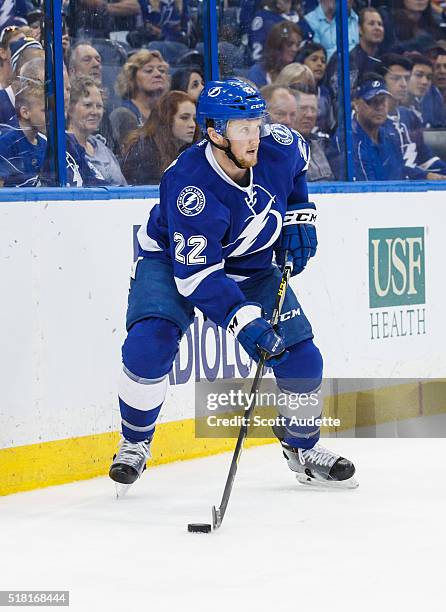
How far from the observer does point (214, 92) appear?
12.9 feet

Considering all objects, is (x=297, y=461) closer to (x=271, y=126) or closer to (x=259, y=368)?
(x=259, y=368)

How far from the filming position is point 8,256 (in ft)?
13.8

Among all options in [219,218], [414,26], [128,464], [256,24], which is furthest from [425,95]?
[128,464]

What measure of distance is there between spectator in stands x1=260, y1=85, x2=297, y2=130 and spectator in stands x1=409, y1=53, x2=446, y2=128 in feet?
2.26

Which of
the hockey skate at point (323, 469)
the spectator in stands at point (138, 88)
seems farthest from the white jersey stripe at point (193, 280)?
the spectator in stands at point (138, 88)

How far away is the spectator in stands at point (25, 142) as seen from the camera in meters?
4.46

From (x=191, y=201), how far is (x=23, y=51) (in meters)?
1.01

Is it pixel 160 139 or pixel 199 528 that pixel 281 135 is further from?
pixel 199 528

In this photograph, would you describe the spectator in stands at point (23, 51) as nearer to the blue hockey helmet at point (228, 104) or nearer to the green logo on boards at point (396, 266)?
the blue hockey helmet at point (228, 104)

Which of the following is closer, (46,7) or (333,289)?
(46,7)

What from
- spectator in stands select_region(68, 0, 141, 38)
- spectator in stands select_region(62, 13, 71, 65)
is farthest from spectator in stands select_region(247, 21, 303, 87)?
spectator in stands select_region(62, 13, 71, 65)

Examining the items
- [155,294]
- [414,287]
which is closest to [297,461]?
[155,294]

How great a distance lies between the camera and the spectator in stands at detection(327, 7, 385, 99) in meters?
5.73

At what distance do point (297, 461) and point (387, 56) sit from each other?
88.9 inches
